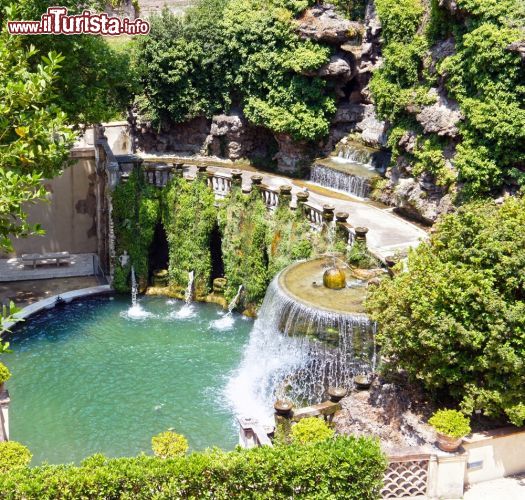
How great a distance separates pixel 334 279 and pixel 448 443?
316 inches

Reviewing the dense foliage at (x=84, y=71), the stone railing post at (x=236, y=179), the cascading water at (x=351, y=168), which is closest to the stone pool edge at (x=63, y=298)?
the dense foliage at (x=84, y=71)

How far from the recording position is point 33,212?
116ft

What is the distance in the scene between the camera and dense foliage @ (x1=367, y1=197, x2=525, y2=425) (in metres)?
16.4

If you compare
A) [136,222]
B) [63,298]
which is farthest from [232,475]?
[136,222]

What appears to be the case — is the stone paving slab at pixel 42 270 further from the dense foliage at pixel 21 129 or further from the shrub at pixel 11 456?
the shrub at pixel 11 456

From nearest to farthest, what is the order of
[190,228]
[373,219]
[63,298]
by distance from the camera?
1. [373,219]
2. [63,298]
3. [190,228]

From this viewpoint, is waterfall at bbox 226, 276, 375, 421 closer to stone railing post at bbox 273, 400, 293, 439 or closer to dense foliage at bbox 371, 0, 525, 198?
stone railing post at bbox 273, 400, 293, 439

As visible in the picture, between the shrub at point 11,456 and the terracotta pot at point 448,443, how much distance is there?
8610 millimetres

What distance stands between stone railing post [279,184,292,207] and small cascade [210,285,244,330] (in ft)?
12.8

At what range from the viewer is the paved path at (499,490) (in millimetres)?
16375

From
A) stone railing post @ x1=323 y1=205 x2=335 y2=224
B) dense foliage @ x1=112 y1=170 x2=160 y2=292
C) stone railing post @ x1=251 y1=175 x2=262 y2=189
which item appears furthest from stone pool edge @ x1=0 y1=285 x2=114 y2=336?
stone railing post @ x1=323 y1=205 x2=335 y2=224

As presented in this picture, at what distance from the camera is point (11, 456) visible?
16344 millimetres

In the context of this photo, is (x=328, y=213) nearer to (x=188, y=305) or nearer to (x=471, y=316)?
(x=188, y=305)

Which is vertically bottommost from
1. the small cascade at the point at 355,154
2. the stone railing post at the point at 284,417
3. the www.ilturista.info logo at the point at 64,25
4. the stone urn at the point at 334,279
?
the stone railing post at the point at 284,417
